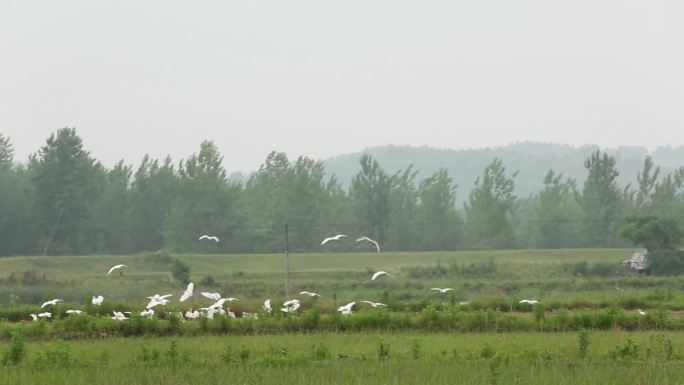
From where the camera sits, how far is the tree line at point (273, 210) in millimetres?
51469

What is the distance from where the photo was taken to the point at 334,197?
211 feet

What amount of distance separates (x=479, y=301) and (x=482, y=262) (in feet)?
75.2

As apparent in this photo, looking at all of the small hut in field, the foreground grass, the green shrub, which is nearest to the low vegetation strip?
the foreground grass

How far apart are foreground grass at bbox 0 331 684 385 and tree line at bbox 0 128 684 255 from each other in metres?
37.6

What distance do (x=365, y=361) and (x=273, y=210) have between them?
45.7 meters

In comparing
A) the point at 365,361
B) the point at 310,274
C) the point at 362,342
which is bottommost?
the point at 310,274

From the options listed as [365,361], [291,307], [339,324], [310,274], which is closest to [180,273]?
[310,274]

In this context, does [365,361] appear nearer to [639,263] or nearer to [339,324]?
[339,324]

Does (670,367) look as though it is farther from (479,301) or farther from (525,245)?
(525,245)

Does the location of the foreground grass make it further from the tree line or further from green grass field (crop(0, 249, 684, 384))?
the tree line

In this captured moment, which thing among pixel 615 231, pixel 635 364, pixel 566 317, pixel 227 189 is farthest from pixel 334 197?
pixel 635 364

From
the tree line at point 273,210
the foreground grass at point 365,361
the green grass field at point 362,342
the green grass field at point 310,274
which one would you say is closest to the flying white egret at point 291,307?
the green grass field at point 362,342

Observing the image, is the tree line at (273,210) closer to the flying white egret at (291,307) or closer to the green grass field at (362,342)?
the green grass field at (362,342)

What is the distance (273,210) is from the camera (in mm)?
56781
